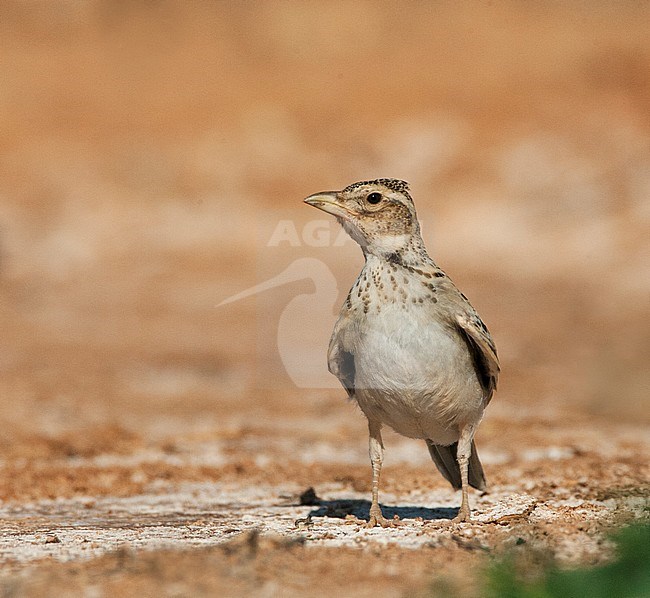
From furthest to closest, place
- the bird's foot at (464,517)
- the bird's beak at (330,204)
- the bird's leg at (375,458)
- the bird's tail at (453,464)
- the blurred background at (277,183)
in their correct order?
the blurred background at (277,183) → the bird's tail at (453,464) → the bird's beak at (330,204) → the bird's leg at (375,458) → the bird's foot at (464,517)

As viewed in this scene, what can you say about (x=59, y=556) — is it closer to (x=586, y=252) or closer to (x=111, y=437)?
(x=111, y=437)

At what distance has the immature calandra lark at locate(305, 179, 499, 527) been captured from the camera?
6645mm

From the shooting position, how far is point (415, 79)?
31672 mm

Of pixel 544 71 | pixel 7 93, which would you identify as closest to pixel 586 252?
pixel 544 71

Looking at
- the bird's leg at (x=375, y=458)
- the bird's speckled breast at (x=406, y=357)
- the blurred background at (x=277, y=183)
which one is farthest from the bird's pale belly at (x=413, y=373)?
the blurred background at (x=277, y=183)

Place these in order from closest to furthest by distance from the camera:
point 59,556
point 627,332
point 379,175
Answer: point 59,556
point 627,332
point 379,175

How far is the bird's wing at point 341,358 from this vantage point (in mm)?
6945

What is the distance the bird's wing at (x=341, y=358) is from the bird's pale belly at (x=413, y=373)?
0.61 feet

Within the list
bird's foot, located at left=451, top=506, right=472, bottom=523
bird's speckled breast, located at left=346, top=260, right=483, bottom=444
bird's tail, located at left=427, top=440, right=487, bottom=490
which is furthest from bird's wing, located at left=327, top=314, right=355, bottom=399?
bird's foot, located at left=451, top=506, right=472, bottom=523

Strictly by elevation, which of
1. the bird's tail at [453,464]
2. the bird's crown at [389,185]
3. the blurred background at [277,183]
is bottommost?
the bird's tail at [453,464]

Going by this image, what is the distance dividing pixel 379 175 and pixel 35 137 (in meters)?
10.1

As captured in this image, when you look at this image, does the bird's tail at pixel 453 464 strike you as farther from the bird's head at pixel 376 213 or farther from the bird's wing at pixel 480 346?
the bird's head at pixel 376 213

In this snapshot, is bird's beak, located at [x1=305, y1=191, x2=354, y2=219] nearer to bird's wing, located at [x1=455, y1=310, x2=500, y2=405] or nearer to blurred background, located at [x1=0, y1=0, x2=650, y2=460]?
bird's wing, located at [x1=455, y1=310, x2=500, y2=405]

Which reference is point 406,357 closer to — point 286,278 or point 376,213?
point 376,213
